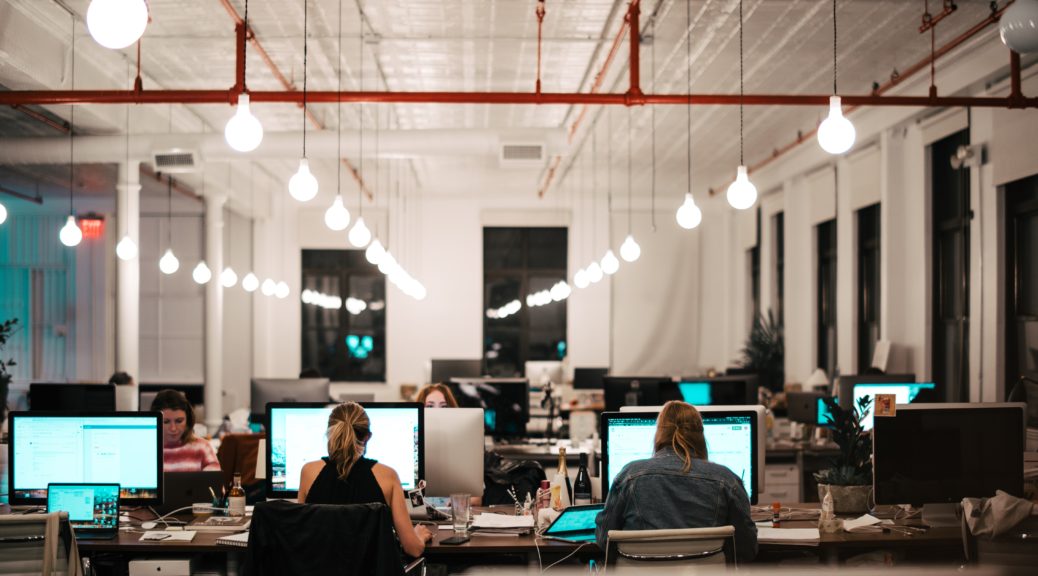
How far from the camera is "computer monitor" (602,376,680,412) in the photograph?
267 inches

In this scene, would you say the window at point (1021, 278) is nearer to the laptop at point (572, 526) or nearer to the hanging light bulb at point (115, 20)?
the laptop at point (572, 526)

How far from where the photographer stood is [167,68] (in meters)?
8.34

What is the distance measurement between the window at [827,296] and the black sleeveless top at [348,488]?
29.7ft

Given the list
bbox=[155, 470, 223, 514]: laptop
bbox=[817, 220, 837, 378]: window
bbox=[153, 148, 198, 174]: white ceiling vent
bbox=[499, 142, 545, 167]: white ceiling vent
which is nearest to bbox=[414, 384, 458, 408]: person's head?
bbox=[155, 470, 223, 514]: laptop

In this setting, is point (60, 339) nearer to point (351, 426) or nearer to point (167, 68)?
point (167, 68)

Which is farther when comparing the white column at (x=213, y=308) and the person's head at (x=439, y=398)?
the white column at (x=213, y=308)

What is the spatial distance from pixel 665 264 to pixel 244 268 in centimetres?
745

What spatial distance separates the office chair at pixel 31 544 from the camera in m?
3.16

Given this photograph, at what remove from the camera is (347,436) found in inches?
140

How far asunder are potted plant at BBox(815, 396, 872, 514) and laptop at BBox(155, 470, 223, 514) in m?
3.02

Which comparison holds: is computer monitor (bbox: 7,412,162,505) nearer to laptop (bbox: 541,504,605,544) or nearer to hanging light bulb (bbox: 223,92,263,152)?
hanging light bulb (bbox: 223,92,263,152)

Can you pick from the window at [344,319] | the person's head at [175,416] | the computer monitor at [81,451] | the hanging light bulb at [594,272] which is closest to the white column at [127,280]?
the person's head at [175,416]

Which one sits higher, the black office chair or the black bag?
the black office chair

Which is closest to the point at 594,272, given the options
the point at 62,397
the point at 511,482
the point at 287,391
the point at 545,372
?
the point at 545,372
